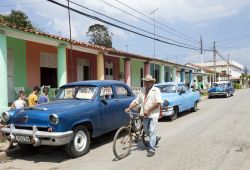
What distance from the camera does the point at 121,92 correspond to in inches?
398

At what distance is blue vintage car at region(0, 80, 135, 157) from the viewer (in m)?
7.34

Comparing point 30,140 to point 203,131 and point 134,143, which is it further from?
point 203,131

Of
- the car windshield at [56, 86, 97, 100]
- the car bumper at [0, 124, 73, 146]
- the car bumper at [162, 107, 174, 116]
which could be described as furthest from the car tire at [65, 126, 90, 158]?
the car bumper at [162, 107, 174, 116]

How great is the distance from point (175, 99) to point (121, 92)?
4984mm

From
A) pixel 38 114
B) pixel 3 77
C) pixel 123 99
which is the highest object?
pixel 3 77

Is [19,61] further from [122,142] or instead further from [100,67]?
[122,142]

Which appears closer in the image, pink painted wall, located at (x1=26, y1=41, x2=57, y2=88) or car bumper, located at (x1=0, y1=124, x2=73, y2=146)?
car bumper, located at (x1=0, y1=124, x2=73, y2=146)

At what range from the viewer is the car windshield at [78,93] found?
29.1 feet

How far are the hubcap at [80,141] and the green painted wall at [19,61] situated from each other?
8468 mm

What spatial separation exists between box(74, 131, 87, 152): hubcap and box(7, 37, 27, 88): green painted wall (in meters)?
8.47

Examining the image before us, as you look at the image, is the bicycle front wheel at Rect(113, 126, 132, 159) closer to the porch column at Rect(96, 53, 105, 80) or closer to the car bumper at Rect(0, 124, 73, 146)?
the car bumper at Rect(0, 124, 73, 146)

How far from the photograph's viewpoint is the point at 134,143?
9.09 metres

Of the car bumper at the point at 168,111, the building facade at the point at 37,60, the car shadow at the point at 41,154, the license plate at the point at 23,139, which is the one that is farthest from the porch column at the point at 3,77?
the car bumper at the point at 168,111

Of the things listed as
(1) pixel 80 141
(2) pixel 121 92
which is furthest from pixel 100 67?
(1) pixel 80 141
